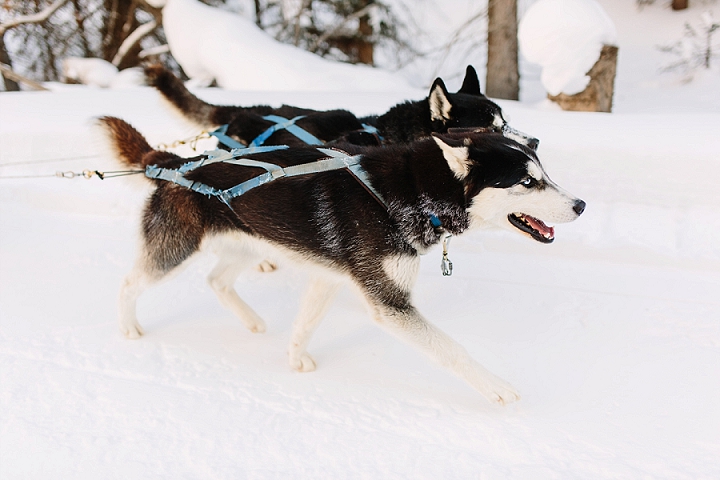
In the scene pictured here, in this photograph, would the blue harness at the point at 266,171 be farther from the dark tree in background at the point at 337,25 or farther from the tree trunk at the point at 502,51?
the dark tree in background at the point at 337,25

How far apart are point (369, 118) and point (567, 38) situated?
3.55 metres

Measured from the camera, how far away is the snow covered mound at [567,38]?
6.30 meters

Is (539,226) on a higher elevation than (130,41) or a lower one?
higher

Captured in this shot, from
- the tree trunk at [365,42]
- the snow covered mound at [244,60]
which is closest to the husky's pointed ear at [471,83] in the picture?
the snow covered mound at [244,60]

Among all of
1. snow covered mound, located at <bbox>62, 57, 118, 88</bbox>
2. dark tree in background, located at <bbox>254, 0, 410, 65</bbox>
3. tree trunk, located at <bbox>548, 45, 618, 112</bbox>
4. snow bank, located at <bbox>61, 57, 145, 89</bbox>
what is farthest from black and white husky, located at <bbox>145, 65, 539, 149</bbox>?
snow covered mound, located at <bbox>62, 57, 118, 88</bbox>

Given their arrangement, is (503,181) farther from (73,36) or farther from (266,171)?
(73,36)

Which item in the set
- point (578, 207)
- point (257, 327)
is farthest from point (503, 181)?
point (257, 327)

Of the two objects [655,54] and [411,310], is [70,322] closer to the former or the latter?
[411,310]

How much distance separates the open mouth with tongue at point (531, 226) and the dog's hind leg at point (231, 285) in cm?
154

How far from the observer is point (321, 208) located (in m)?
2.66

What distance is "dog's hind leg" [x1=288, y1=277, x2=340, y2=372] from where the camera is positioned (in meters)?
2.93

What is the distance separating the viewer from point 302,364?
2.94 meters

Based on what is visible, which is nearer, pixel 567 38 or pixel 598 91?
pixel 567 38

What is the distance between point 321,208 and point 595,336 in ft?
5.57
